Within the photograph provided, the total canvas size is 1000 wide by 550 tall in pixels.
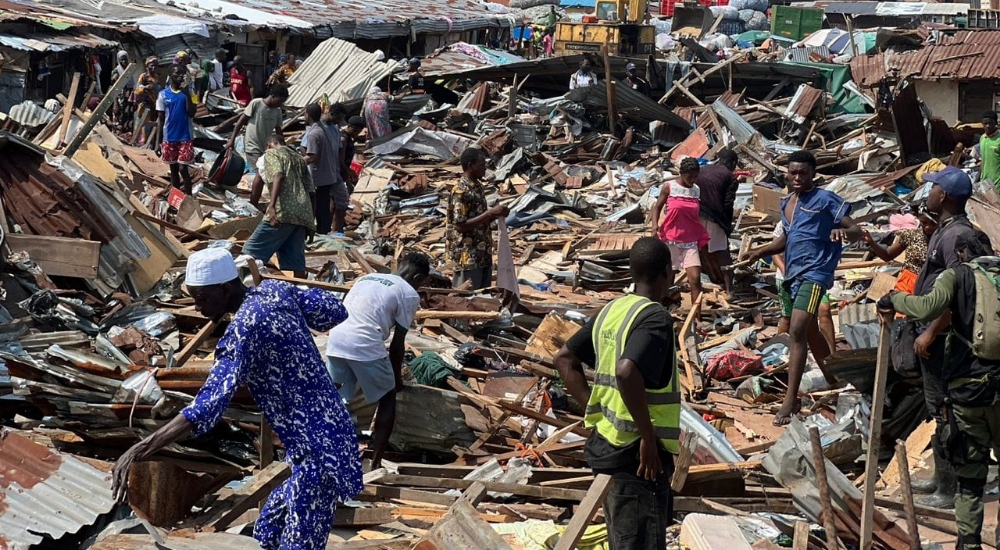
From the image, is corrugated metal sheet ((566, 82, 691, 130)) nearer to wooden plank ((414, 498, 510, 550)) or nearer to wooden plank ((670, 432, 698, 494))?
wooden plank ((670, 432, 698, 494))

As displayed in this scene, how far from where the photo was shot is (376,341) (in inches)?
247

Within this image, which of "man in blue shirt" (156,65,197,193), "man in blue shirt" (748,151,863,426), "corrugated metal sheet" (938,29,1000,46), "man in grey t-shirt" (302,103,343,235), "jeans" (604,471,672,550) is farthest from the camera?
"corrugated metal sheet" (938,29,1000,46)

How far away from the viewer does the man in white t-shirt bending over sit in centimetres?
625

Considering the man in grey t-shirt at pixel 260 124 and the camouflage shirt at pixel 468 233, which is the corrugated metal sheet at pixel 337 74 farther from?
the camouflage shirt at pixel 468 233

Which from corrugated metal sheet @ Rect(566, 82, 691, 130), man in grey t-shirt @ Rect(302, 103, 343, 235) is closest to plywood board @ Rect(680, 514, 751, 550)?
man in grey t-shirt @ Rect(302, 103, 343, 235)

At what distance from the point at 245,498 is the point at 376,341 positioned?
1310 millimetres

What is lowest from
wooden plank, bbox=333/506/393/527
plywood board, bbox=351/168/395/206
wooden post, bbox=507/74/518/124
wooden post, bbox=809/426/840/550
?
plywood board, bbox=351/168/395/206

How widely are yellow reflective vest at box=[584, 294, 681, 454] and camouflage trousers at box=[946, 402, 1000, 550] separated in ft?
6.21

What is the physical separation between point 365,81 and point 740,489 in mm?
19250

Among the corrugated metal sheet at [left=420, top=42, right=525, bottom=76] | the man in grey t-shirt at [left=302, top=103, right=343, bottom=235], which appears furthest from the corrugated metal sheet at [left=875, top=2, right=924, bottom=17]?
the man in grey t-shirt at [left=302, top=103, right=343, bottom=235]

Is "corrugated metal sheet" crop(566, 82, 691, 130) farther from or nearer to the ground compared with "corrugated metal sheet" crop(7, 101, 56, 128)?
nearer to the ground

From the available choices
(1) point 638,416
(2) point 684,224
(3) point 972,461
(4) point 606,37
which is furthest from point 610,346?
(4) point 606,37

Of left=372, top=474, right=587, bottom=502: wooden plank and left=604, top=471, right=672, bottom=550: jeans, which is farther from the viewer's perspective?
left=372, top=474, right=587, bottom=502: wooden plank

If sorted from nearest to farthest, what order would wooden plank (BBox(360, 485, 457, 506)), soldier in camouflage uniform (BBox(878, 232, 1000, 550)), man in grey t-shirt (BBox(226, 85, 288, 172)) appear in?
soldier in camouflage uniform (BBox(878, 232, 1000, 550))
wooden plank (BBox(360, 485, 457, 506))
man in grey t-shirt (BBox(226, 85, 288, 172))
